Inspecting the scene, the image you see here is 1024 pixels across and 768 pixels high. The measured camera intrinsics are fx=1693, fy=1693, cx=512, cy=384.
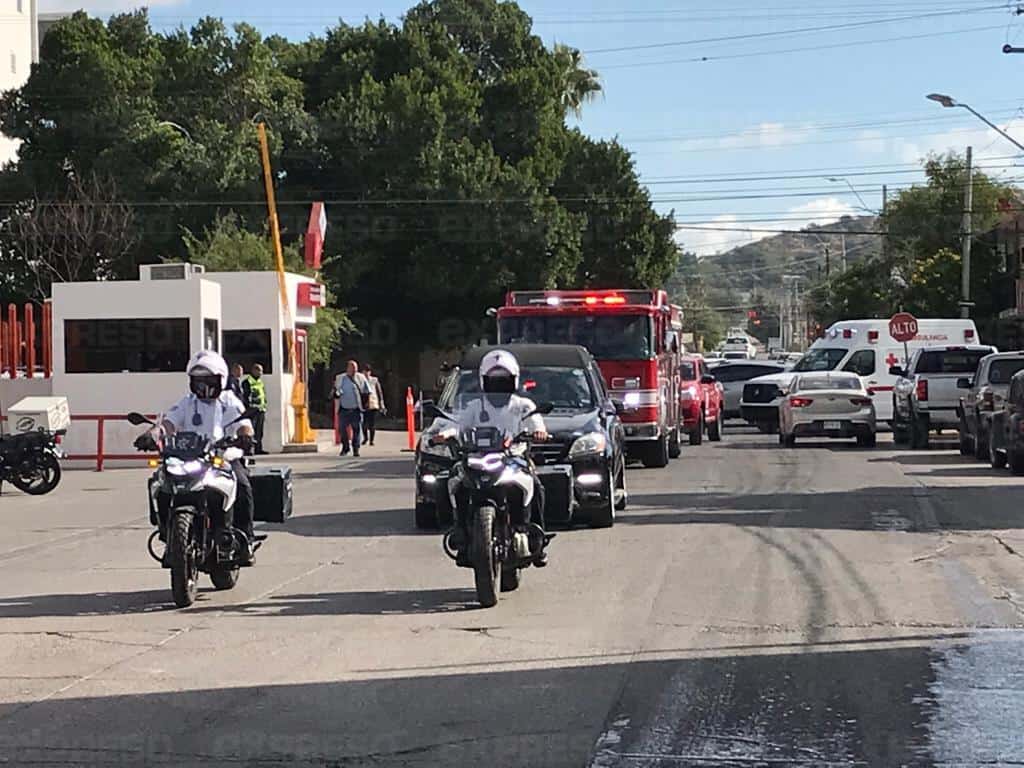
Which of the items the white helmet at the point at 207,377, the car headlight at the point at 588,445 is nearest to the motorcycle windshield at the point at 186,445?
the white helmet at the point at 207,377

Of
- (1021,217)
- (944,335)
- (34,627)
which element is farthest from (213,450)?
(1021,217)

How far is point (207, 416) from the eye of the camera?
11781 millimetres

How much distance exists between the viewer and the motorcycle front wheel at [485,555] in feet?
36.5

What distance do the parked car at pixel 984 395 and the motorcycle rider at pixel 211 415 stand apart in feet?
50.9

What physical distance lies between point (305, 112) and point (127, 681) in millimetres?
47123

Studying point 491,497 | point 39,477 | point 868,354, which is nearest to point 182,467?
point 491,497

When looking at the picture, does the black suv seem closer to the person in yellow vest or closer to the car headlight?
the car headlight

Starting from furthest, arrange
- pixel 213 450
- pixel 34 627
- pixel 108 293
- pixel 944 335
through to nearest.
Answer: pixel 944 335
pixel 108 293
pixel 213 450
pixel 34 627

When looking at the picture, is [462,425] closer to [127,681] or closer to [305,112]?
[127,681]

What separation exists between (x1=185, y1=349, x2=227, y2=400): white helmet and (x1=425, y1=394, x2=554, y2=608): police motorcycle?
1.62 m

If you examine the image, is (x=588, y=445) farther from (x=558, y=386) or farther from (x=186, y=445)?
(x=186, y=445)

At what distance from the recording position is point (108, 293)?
102ft

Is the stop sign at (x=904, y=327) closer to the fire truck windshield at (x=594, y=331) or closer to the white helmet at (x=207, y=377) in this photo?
the fire truck windshield at (x=594, y=331)

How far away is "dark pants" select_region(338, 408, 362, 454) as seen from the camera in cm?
3138
